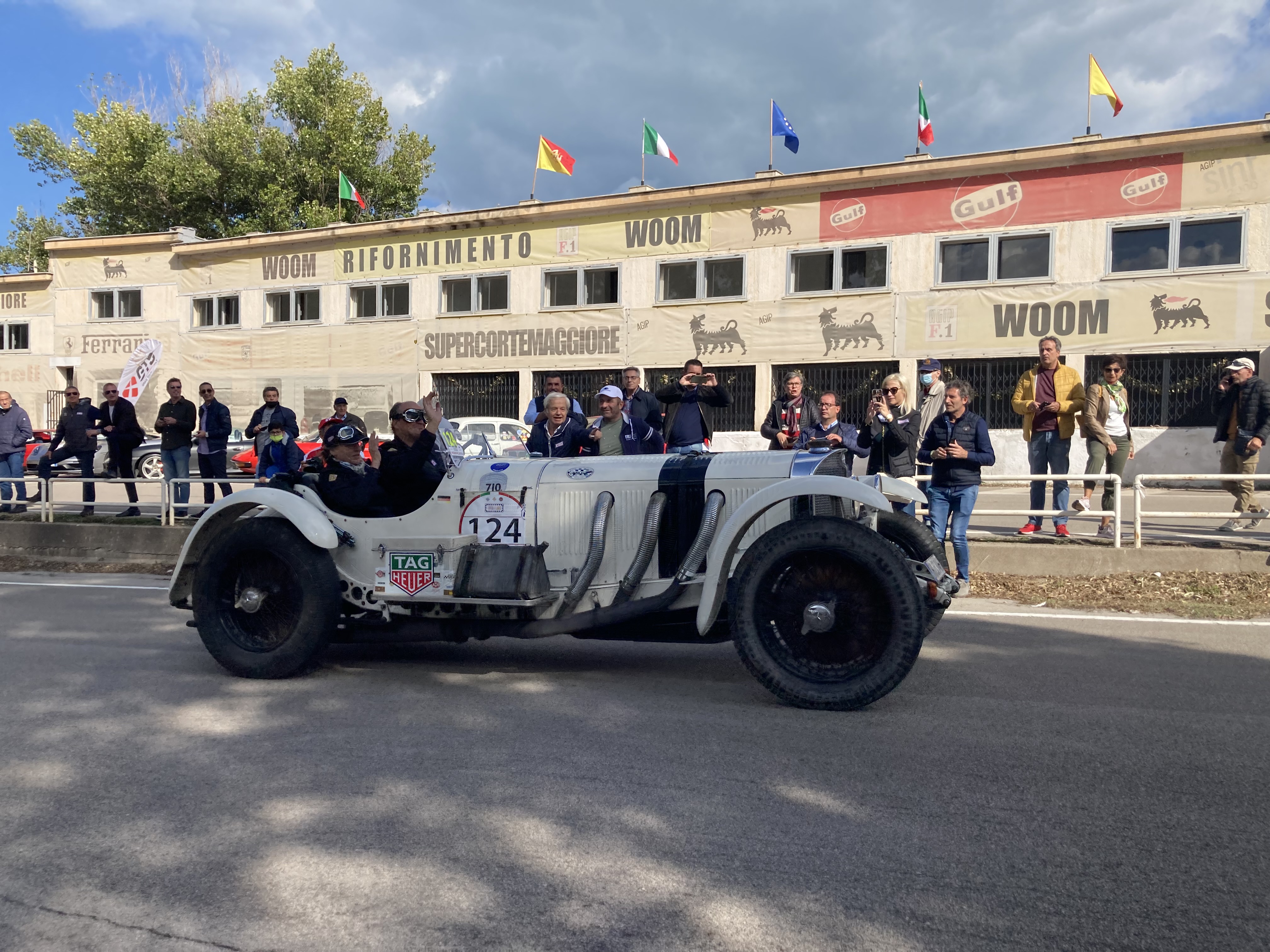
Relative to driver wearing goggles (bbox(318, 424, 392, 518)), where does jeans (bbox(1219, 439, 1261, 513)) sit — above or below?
below

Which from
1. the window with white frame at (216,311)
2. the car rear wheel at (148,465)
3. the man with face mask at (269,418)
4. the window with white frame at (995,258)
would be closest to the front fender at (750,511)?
the man with face mask at (269,418)

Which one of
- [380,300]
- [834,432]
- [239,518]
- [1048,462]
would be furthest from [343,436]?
[380,300]

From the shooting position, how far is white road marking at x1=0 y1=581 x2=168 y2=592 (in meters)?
9.98

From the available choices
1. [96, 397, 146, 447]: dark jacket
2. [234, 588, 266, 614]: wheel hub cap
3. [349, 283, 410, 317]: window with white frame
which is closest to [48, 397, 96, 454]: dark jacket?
[96, 397, 146, 447]: dark jacket

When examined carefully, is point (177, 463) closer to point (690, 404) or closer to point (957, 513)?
point (690, 404)

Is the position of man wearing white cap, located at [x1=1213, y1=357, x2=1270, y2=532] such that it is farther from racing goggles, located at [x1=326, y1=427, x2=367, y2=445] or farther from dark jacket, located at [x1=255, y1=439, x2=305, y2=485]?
dark jacket, located at [x1=255, y1=439, x2=305, y2=485]

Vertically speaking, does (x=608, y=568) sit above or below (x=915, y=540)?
below

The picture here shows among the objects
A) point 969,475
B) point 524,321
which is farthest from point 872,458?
point 524,321

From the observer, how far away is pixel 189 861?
11.1 feet

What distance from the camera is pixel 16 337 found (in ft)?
115

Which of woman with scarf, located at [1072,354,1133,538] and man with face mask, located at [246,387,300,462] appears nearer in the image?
woman with scarf, located at [1072,354,1133,538]

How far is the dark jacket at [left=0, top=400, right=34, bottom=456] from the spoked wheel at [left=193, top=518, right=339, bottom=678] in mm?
9814

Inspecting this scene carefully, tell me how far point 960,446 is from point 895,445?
859 millimetres

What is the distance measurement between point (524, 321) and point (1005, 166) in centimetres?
1229
